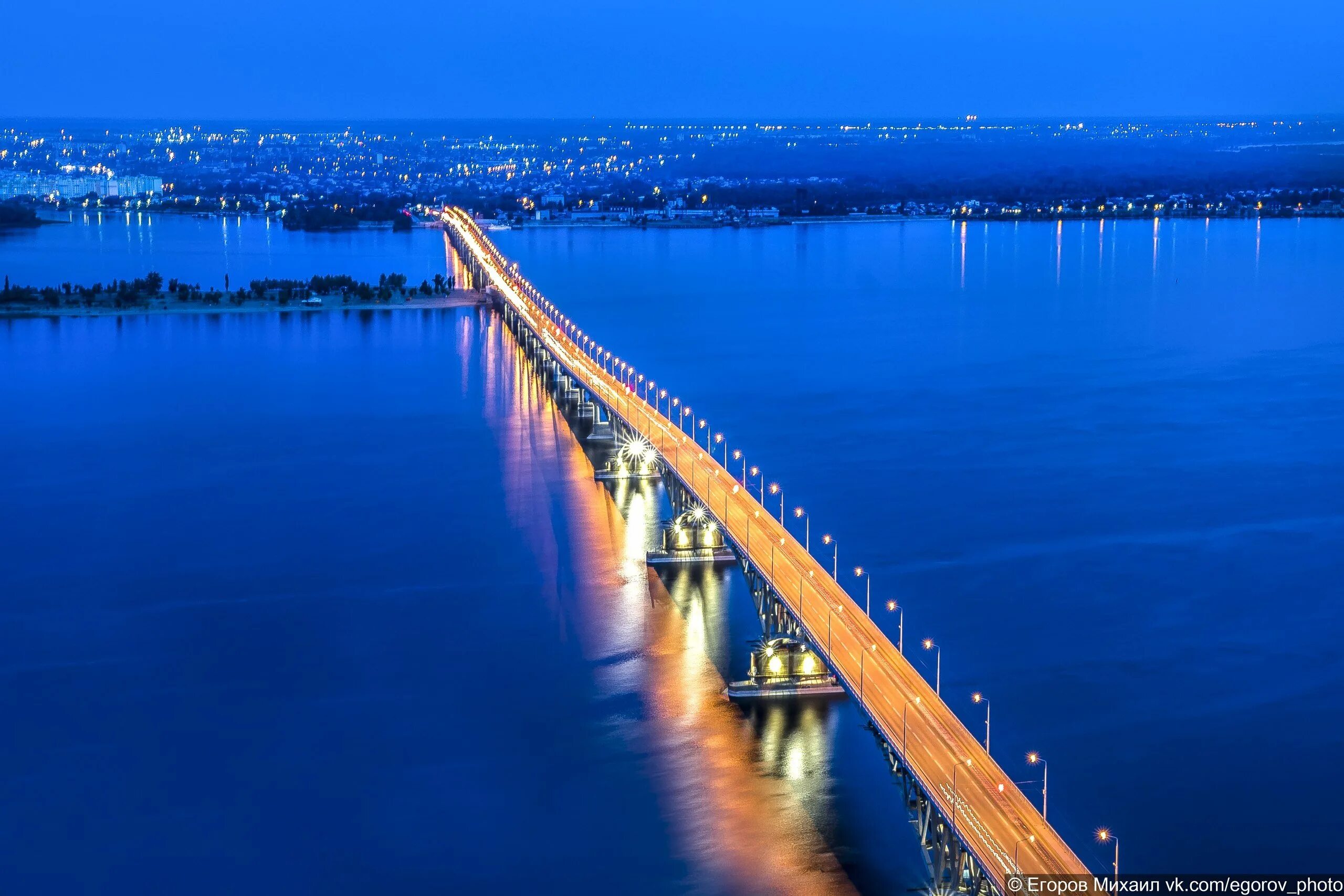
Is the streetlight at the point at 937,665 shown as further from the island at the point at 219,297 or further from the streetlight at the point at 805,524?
the island at the point at 219,297

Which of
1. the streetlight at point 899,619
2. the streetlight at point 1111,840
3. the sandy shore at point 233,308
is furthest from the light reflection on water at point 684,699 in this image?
the sandy shore at point 233,308

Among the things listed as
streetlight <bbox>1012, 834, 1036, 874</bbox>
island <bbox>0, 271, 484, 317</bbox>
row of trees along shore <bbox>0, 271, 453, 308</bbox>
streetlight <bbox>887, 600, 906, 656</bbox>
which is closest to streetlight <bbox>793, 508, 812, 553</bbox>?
streetlight <bbox>887, 600, 906, 656</bbox>

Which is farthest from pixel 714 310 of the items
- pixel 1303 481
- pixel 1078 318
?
pixel 1303 481

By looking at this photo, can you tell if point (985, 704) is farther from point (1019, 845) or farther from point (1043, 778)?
point (1019, 845)

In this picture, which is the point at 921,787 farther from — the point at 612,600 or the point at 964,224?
the point at 964,224

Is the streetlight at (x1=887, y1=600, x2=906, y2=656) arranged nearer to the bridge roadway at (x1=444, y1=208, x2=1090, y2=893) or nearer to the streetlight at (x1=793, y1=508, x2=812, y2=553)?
the bridge roadway at (x1=444, y1=208, x2=1090, y2=893)

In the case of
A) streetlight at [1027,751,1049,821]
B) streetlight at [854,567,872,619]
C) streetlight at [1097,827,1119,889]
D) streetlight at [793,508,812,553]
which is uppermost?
streetlight at [793,508,812,553]

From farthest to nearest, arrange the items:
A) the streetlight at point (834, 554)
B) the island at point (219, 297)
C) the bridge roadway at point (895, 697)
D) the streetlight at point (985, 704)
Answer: the island at point (219, 297) → the streetlight at point (834, 554) → the streetlight at point (985, 704) → the bridge roadway at point (895, 697)
